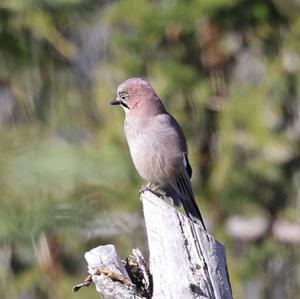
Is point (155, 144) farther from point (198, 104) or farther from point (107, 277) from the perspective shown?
point (198, 104)

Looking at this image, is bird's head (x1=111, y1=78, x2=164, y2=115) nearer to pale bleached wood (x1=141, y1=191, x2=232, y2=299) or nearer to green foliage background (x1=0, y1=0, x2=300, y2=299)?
pale bleached wood (x1=141, y1=191, x2=232, y2=299)

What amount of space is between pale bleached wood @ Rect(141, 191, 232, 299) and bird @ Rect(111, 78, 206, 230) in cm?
151

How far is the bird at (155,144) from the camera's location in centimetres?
563

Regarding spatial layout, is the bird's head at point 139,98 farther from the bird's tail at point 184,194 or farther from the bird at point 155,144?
the bird's tail at point 184,194

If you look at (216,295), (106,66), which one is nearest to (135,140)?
(216,295)

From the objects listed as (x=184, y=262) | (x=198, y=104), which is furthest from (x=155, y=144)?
(x=198, y=104)

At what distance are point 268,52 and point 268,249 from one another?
5.92 ft

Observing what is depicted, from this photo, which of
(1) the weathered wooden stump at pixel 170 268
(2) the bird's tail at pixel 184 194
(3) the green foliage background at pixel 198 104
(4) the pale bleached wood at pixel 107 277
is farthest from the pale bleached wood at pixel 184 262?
(3) the green foliage background at pixel 198 104

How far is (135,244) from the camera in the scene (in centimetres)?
909

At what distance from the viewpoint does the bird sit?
18.5 ft

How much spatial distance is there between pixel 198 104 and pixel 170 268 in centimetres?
525

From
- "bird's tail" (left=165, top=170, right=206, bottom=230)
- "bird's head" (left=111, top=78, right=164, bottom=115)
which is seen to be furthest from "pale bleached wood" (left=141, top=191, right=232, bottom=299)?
"bird's head" (left=111, top=78, right=164, bottom=115)

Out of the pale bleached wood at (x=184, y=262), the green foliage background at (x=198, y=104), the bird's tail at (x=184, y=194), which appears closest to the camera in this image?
the pale bleached wood at (x=184, y=262)

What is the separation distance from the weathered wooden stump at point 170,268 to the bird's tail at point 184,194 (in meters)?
1.08
